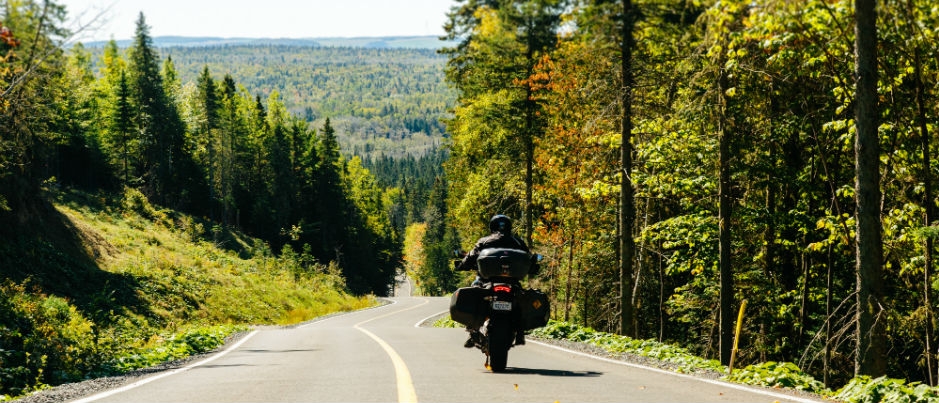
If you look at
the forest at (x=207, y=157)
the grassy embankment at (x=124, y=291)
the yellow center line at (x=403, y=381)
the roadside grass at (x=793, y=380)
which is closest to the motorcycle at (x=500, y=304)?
the yellow center line at (x=403, y=381)

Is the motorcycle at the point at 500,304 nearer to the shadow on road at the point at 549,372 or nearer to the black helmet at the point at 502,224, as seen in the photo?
Result: the shadow on road at the point at 549,372

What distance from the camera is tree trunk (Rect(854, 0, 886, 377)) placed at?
387 inches

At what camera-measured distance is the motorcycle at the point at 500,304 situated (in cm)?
877

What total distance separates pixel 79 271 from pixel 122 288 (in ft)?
5.75

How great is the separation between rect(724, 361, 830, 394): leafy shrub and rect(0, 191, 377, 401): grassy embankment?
30.4 ft

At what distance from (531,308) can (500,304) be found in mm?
463

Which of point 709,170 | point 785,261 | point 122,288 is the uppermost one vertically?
point 709,170

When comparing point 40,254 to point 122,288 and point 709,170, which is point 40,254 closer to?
point 122,288

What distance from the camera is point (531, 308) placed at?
29.2 feet

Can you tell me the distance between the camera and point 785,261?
20.2 metres

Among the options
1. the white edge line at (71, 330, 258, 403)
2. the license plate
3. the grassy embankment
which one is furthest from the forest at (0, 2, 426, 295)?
the license plate

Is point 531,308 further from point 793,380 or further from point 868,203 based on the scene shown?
point 868,203

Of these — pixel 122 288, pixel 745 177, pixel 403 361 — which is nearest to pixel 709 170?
pixel 745 177

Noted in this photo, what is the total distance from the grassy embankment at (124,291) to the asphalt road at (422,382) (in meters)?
2.66
